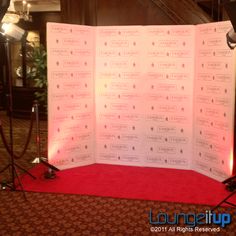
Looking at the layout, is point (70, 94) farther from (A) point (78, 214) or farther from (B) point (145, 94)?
(A) point (78, 214)

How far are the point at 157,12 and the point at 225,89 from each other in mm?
1746

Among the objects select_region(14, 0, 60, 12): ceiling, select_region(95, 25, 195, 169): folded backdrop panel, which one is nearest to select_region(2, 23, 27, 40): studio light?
select_region(95, 25, 195, 169): folded backdrop panel

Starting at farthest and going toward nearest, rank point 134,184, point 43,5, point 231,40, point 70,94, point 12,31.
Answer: point 43,5 < point 70,94 < point 134,184 < point 12,31 < point 231,40

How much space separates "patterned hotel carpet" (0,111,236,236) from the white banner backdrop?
91 cm

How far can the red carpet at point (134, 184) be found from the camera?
4023mm

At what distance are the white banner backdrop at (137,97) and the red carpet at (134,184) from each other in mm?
186

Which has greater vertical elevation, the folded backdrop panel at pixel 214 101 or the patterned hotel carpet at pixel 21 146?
the folded backdrop panel at pixel 214 101

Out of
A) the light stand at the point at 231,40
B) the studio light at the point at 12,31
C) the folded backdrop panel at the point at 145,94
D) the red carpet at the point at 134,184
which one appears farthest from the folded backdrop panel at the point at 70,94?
the light stand at the point at 231,40

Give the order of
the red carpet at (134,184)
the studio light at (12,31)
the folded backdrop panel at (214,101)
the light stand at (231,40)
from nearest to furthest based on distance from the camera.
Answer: the light stand at (231,40)
the studio light at (12,31)
the red carpet at (134,184)
the folded backdrop panel at (214,101)

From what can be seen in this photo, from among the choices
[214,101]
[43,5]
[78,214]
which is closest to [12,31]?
[78,214]

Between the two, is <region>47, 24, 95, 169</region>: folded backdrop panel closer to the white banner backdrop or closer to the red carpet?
the white banner backdrop

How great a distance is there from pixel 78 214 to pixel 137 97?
191 centimetres

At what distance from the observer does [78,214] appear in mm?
3580

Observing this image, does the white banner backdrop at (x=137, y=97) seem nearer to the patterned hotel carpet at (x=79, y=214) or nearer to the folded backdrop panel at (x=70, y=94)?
the folded backdrop panel at (x=70, y=94)
